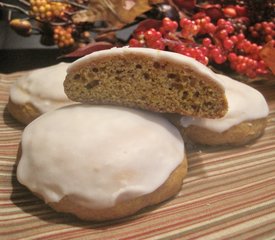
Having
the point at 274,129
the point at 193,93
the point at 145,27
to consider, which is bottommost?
the point at 274,129

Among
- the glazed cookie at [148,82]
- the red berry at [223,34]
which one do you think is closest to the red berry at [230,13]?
the red berry at [223,34]

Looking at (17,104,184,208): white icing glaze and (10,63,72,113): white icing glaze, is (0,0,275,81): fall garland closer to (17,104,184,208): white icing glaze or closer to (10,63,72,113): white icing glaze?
(10,63,72,113): white icing glaze

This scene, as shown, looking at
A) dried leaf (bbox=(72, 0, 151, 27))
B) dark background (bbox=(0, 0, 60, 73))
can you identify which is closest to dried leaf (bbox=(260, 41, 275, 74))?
dried leaf (bbox=(72, 0, 151, 27))

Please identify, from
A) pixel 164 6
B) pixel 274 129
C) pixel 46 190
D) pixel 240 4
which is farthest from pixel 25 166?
pixel 240 4

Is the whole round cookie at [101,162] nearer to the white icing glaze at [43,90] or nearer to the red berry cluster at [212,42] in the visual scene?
the white icing glaze at [43,90]

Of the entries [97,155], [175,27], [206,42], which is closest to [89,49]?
[175,27]

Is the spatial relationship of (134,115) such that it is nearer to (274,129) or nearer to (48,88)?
(48,88)
